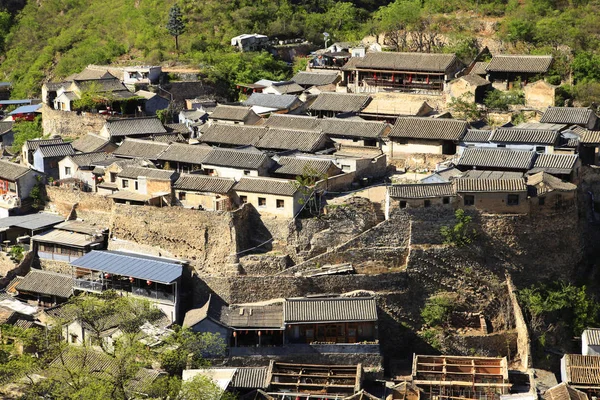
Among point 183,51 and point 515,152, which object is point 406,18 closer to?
point 183,51

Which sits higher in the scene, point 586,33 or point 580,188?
point 586,33

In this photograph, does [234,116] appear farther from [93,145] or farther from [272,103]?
[93,145]

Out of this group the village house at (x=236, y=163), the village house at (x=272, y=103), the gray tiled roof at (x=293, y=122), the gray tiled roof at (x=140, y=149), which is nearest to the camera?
the village house at (x=236, y=163)

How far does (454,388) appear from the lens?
30.5 m

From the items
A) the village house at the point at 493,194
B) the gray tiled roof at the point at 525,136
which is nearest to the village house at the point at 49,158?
the village house at the point at 493,194

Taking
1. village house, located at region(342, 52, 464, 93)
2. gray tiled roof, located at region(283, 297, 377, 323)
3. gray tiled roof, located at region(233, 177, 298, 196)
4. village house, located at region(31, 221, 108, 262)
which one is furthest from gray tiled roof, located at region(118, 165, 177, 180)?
village house, located at region(342, 52, 464, 93)

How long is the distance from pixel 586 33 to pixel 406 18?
975 centimetres

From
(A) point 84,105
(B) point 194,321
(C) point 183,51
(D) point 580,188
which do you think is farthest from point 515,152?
(C) point 183,51

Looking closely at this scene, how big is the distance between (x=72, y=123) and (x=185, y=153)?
9.72m

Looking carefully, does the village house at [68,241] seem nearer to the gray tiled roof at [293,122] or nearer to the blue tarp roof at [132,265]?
the blue tarp roof at [132,265]

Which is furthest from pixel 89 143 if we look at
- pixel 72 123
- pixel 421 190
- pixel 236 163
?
pixel 421 190

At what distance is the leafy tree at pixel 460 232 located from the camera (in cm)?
3325

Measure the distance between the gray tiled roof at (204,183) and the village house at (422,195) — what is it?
5.89 metres

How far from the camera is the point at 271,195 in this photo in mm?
34375
